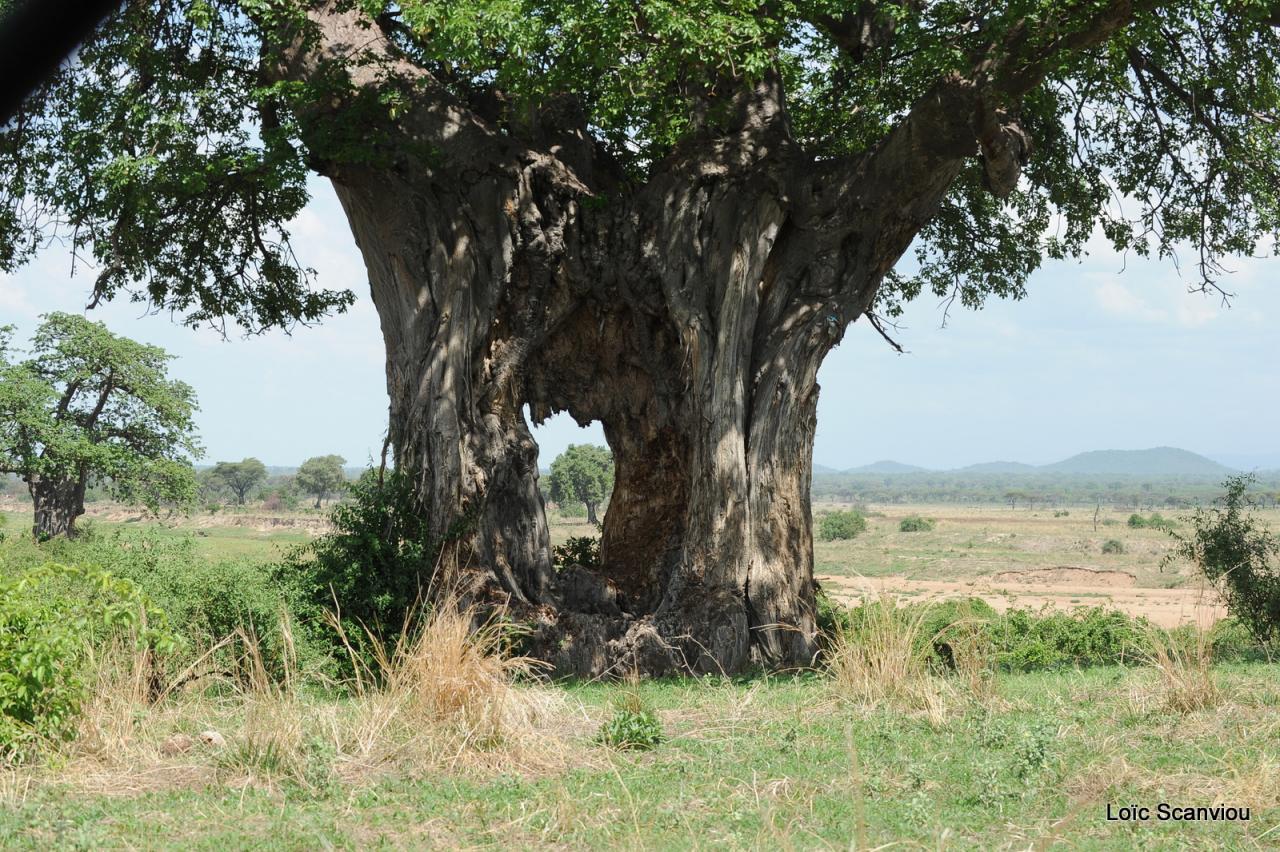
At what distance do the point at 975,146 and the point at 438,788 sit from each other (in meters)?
7.59

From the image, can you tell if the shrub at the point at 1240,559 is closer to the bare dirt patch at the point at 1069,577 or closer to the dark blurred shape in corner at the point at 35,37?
the dark blurred shape in corner at the point at 35,37

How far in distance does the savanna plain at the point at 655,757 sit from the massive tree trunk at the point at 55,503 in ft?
60.1

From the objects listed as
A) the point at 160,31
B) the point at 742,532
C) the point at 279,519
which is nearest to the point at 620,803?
the point at 742,532

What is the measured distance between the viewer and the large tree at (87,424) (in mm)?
23906

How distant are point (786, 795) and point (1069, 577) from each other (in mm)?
35040

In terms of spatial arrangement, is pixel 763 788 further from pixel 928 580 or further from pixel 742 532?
pixel 928 580

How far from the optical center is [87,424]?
2547 cm

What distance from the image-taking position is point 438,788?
5.75 metres

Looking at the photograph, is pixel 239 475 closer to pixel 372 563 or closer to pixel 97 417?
pixel 97 417

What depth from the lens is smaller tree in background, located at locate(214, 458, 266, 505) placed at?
91.8 meters

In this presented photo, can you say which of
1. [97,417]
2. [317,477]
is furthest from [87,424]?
[317,477]

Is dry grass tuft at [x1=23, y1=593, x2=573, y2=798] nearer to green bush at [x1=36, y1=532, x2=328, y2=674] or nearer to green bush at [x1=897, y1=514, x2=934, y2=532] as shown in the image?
green bush at [x1=36, y1=532, x2=328, y2=674]
